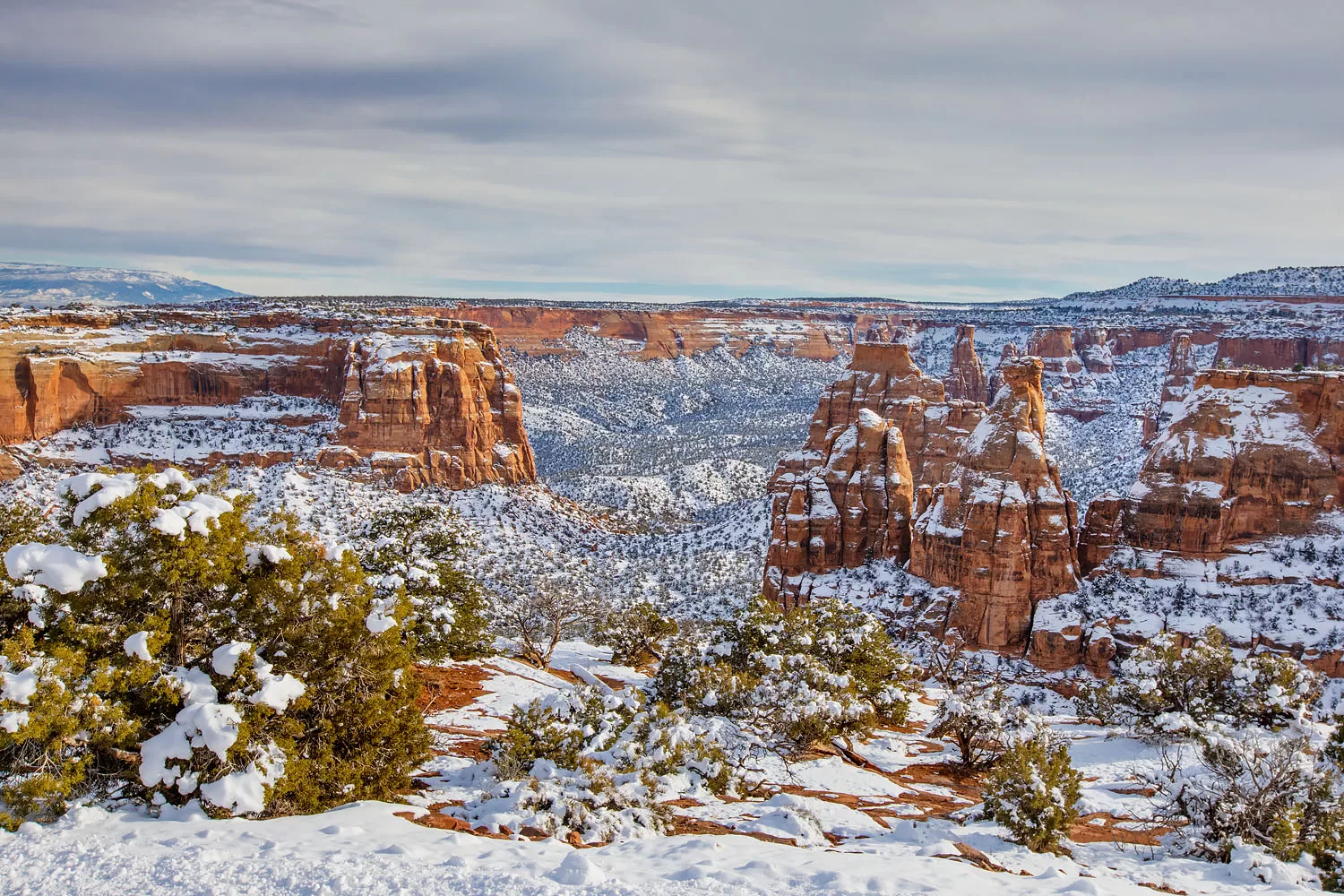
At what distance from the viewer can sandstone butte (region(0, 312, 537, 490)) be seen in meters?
98.2

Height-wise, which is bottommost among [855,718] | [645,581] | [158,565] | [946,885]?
[645,581]

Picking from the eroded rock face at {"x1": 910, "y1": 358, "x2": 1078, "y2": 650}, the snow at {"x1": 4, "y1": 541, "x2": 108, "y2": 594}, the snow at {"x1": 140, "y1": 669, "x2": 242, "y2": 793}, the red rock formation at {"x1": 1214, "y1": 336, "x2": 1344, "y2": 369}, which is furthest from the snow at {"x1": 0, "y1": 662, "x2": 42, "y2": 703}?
the red rock formation at {"x1": 1214, "y1": 336, "x2": 1344, "y2": 369}

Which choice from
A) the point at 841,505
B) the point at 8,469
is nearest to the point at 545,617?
the point at 841,505

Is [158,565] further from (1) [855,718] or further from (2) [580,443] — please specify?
(2) [580,443]

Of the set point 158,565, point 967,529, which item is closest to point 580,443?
point 967,529

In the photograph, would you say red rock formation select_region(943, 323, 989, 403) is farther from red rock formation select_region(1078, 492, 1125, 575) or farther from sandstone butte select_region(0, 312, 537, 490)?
red rock formation select_region(1078, 492, 1125, 575)

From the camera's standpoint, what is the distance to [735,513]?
103250 mm

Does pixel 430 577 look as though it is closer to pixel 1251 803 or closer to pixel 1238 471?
pixel 1251 803

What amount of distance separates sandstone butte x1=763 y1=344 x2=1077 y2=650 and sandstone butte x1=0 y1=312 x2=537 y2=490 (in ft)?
147

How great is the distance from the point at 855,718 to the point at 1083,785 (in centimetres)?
719

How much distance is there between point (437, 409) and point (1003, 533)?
235 feet

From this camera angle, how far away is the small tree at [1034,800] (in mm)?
19734

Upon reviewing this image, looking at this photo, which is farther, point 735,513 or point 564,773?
point 735,513

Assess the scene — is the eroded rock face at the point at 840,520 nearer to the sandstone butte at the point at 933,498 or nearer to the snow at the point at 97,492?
the sandstone butte at the point at 933,498
